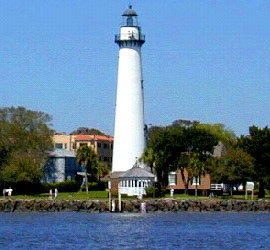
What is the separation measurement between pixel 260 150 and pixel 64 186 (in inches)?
969

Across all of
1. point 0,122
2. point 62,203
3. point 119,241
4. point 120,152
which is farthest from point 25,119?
point 119,241

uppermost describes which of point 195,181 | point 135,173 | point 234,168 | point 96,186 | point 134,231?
point 234,168

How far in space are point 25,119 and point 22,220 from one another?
42.5 meters

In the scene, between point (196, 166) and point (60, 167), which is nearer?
point (196, 166)

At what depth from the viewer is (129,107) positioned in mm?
117188

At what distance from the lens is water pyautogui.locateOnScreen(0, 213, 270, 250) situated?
208 feet

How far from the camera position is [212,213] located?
104125mm

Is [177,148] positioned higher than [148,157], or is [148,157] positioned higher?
[177,148]

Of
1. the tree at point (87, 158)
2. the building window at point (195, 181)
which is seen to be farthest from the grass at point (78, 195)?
the building window at point (195, 181)

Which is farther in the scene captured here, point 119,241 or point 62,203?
point 62,203

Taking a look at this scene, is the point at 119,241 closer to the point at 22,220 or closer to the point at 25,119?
the point at 22,220

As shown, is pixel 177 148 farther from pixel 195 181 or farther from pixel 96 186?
pixel 96 186

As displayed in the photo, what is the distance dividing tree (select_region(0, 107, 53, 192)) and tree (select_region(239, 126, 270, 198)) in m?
22.4

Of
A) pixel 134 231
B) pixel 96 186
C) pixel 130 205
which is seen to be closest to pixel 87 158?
pixel 96 186
